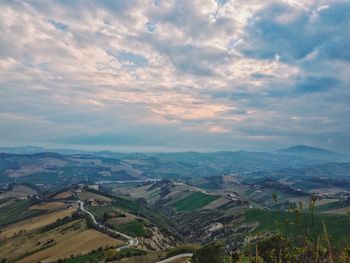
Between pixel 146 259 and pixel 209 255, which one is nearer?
pixel 209 255

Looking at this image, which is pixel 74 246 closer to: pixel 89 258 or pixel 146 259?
pixel 89 258

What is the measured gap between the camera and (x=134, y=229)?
173250 millimetres

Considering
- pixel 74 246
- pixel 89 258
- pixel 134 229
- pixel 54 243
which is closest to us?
pixel 89 258

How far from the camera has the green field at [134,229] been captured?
16682 centimetres

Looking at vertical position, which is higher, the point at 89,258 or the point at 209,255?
the point at 209,255

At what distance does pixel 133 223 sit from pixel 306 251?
175 metres

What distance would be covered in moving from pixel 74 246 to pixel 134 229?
1367 inches

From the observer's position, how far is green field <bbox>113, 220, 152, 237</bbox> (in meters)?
167

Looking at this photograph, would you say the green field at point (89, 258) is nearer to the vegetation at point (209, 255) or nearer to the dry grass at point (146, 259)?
the dry grass at point (146, 259)

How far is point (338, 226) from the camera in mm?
182750

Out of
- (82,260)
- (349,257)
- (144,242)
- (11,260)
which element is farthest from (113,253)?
(349,257)

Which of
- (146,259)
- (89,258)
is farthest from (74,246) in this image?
(146,259)

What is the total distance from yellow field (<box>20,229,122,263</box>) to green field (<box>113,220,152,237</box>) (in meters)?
15.5

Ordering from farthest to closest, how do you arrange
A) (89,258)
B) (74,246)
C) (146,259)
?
(74,246), (89,258), (146,259)
